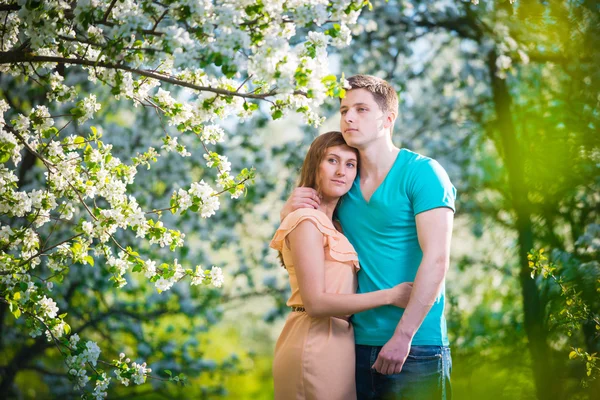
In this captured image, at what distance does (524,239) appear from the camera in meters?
5.00

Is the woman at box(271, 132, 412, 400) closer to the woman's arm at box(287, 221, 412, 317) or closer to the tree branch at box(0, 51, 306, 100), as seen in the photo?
the woman's arm at box(287, 221, 412, 317)

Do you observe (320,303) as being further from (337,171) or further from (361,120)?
(361,120)

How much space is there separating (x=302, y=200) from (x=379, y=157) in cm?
35

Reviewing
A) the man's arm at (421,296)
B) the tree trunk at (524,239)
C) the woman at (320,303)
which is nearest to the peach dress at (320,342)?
the woman at (320,303)

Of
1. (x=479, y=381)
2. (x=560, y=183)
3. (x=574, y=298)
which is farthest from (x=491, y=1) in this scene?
(x=574, y=298)

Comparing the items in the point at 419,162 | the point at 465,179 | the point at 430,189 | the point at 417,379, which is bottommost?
the point at 417,379

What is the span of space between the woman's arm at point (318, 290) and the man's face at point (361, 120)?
1.29 ft

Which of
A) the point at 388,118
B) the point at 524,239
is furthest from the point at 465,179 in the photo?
the point at 388,118

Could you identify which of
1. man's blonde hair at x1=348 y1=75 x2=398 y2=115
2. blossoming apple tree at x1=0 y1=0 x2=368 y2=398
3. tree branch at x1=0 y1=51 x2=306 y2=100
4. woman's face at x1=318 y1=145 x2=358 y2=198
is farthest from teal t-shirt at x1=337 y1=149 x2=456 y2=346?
tree branch at x1=0 y1=51 x2=306 y2=100

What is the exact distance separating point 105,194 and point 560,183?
356cm

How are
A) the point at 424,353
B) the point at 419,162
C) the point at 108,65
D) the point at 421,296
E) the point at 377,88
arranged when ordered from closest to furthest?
the point at 108,65 → the point at 421,296 → the point at 424,353 → the point at 419,162 → the point at 377,88

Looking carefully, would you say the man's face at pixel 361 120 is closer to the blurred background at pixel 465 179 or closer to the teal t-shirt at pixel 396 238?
the teal t-shirt at pixel 396 238

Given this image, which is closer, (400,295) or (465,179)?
(400,295)

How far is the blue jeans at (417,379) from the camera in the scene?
7.30ft
